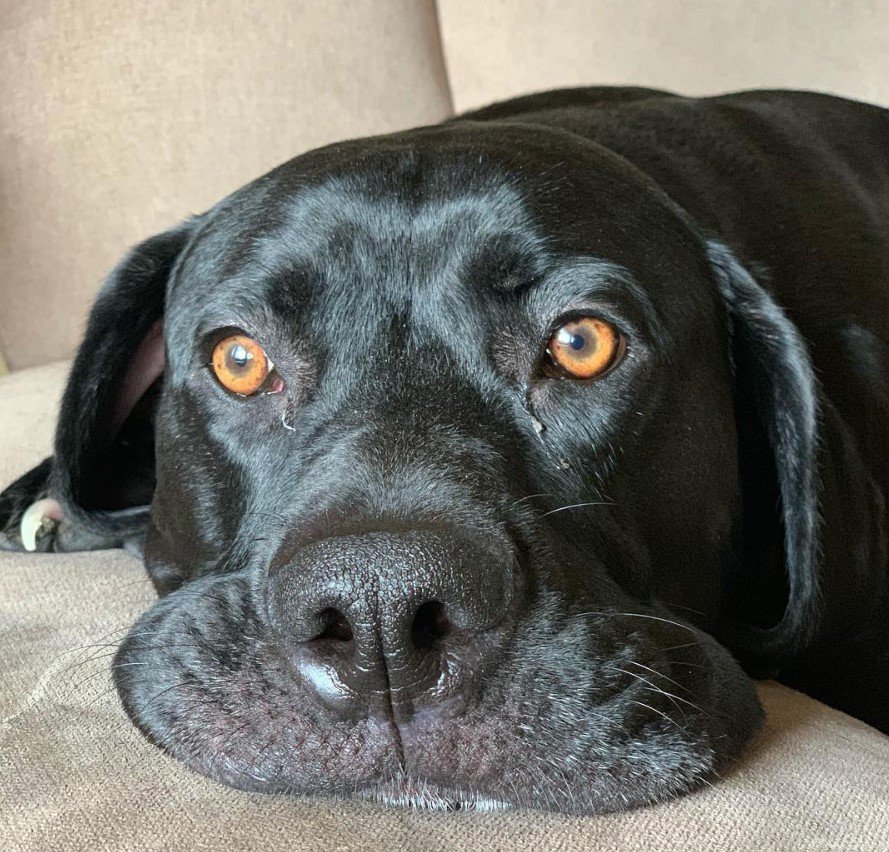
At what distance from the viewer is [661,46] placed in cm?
333

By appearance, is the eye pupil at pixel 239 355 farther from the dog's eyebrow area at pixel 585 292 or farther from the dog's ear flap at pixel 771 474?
the dog's ear flap at pixel 771 474

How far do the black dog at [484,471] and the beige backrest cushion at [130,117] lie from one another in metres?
0.97

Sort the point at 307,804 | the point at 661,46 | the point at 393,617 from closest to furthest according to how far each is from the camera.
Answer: the point at 393,617, the point at 307,804, the point at 661,46

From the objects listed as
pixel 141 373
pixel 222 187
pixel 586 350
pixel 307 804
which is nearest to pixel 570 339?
pixel 586 350

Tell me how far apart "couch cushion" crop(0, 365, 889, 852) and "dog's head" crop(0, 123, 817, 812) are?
1.2 inches

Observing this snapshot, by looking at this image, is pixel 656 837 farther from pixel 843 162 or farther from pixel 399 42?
pixel 399 42

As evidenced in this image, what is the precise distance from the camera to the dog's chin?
1.04 m

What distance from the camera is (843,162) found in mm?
2342

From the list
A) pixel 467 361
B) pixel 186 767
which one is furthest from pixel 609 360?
pixel 186 767

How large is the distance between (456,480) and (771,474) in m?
0.69

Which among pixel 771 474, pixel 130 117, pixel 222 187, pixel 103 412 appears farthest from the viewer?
pixel 222 187

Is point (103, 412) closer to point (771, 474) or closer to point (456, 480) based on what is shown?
point (456, 480)

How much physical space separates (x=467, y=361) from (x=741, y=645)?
62 cm

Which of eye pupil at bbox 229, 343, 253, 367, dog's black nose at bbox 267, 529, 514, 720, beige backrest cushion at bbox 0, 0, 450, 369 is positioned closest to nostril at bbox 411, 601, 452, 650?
dog's black nose at bbox 267, 529, 514, 720
